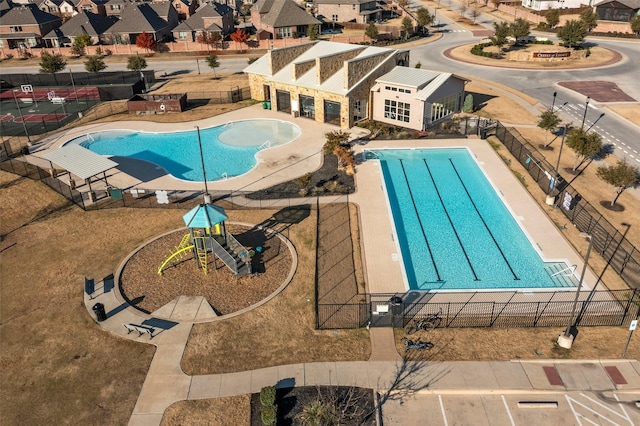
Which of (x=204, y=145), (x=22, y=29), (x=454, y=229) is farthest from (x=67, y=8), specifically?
(x=454, y=229)

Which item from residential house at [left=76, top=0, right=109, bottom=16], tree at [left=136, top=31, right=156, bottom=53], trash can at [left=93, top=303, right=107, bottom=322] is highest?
residential house at [left=76, top=0, right=109, bottom=16]

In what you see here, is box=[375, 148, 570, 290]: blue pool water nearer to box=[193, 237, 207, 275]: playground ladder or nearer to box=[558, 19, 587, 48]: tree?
box=[193, 237, 207, 275]: playground ladder

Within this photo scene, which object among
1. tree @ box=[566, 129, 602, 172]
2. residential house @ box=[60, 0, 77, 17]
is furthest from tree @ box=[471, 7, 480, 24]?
residential house @ box=[60, 0, 77, 17]

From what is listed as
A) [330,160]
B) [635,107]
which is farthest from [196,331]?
[635,107]

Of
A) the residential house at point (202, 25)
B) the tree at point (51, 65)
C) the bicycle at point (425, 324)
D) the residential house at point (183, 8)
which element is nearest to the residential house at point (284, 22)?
the residential house at point (202, 25)

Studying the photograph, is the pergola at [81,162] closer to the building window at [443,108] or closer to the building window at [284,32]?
the building window at [443,108]

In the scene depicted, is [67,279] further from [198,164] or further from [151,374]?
[198,164]

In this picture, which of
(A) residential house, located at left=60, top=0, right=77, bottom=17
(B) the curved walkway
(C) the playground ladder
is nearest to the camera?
(B) the curved walkway
